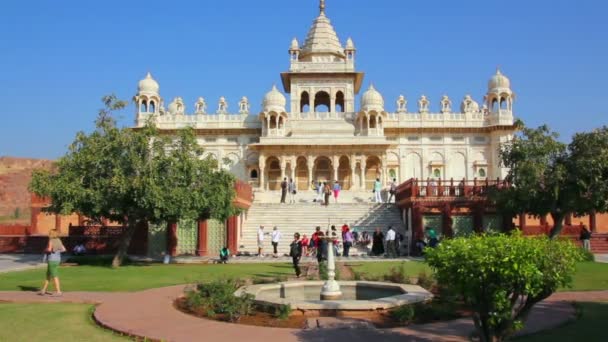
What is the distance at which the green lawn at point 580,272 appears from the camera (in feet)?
46.1

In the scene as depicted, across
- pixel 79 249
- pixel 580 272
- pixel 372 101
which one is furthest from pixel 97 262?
pixel 372 101

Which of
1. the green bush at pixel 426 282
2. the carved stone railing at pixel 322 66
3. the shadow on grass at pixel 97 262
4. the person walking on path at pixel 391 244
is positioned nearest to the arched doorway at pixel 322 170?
the carved stone railing at pixel 322 66

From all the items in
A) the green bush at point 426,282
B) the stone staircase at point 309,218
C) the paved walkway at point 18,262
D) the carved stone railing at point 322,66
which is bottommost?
the paved walkway at point 18,262

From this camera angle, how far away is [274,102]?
4838cm

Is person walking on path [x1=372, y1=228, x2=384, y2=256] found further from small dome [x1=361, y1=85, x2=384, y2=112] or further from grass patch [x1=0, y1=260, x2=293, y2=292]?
small dome [x1=361, y1=85, x2=384, y2=112]

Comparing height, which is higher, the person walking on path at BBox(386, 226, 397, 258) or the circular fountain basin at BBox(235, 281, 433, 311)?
the person walking on path at BBox(386, 226, 397, 258)

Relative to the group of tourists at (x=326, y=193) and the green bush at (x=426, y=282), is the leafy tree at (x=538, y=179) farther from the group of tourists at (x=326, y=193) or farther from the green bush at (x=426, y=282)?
the green bush at (x=426, y=282)

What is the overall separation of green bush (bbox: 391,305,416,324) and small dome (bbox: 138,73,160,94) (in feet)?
148

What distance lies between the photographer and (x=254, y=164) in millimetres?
50438

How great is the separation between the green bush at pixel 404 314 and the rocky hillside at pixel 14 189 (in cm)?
4657

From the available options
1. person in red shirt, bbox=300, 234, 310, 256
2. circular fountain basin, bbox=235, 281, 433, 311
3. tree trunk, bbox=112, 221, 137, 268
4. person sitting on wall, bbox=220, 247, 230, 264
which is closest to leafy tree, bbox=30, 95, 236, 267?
tree trunk, bbox=112, 221, 137, 268

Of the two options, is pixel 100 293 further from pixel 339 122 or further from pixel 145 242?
pixel 339 122

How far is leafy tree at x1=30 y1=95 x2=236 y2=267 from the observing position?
64.8 ft

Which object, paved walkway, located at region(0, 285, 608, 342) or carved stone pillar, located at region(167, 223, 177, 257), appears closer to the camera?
paved walkway, located at region(0, 285, 608, 342)
